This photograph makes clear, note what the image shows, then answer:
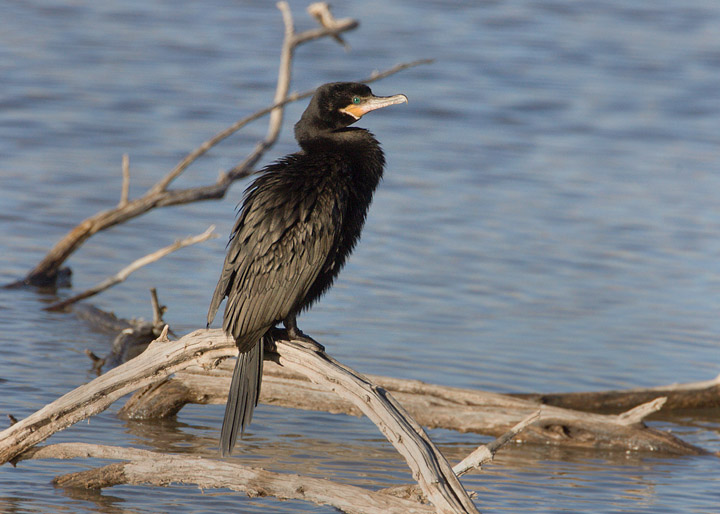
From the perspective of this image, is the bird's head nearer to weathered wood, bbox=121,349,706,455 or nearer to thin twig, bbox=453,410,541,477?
weathered wood, bbox=121,349,706,455

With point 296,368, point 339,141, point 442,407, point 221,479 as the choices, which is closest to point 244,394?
point 296,368

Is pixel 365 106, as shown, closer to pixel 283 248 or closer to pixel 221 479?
pixel 283 248

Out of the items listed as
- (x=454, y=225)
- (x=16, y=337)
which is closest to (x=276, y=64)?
(x=454, y=225)

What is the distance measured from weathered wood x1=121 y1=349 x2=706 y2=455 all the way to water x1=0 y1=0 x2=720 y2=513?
11 centimetres

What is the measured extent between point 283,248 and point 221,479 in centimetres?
93

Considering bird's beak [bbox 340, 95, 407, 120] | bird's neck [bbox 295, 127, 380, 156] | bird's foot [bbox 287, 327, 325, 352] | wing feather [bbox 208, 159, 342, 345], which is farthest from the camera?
bird's beak [bbox 340, 95, 407, 120]

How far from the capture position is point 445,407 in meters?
5.56

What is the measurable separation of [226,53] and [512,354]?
30.7 feet

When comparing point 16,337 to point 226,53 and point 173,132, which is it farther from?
point 226,53

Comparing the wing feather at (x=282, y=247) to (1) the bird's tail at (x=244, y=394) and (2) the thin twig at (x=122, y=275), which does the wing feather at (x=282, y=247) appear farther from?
(2) the thin twig at (x=122, y=275)

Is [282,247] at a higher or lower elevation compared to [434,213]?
higher

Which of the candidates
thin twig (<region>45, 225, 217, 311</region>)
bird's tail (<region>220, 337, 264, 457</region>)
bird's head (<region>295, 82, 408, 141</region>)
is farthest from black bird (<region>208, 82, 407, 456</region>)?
thin twig (<region>45, 225, 217, 311</region>)

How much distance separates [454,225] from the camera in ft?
31.8

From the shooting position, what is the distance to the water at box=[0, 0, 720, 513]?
5.55m
